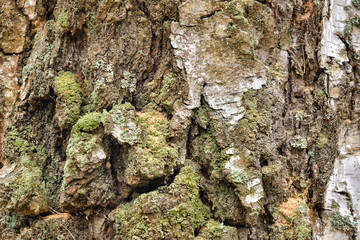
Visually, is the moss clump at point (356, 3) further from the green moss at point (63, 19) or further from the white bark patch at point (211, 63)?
the green moss at point (63, 19)

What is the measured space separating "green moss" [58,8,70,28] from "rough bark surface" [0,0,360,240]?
17 mm

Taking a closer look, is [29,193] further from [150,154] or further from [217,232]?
[217,232]

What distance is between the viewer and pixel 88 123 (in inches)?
127

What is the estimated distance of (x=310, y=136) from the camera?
368 centimetres

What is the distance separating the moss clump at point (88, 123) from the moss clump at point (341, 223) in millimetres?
3092

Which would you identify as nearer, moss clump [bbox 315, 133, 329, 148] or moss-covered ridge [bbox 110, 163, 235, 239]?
moss-covered ridge [bbox 110, 163, 235, 239]

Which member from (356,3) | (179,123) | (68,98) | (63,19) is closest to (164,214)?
(179,123)

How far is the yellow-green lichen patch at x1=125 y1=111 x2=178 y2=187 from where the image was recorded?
307 cm

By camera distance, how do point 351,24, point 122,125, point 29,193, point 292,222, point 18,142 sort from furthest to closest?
point 351,24 < point 18,142 < point 292,222 < point 29,193 < point 122,125

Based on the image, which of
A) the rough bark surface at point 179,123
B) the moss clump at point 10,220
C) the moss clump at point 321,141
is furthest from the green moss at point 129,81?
the moss clump at point 321,141

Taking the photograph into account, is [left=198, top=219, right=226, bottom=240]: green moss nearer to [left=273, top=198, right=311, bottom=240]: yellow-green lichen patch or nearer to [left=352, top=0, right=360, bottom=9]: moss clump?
[left=273, top=198, right=311, bottom=240]: yellow-green lichen patch

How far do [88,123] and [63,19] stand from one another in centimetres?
135

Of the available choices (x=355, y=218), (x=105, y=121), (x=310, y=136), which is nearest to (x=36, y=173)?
(x=105, y=121)

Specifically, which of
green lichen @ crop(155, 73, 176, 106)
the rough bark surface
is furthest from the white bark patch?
green lichen @ crop(155, 73, 176, 106)
